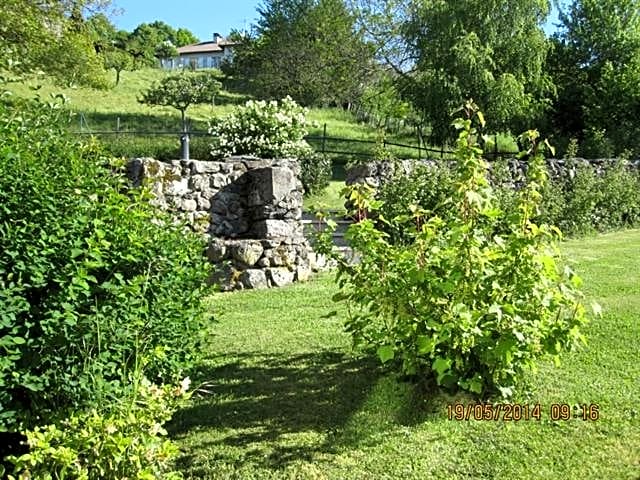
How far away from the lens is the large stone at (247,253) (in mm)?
6543

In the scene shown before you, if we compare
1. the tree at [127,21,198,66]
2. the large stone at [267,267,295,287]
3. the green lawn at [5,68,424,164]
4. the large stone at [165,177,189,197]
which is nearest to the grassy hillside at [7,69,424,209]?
the green lawn at [5,68,424,164]

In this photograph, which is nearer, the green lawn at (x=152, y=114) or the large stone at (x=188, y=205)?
the large stone at (x=188, y=205)

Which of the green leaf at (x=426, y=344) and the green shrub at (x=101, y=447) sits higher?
the green leaf at (x=426, y=344)

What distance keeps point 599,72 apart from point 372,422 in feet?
55.0

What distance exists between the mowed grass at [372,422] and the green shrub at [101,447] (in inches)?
24.2

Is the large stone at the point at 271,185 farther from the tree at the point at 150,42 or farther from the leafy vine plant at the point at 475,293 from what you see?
the tree at the point at 150,42

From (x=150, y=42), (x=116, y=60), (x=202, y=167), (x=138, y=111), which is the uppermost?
(x=150, y=42)

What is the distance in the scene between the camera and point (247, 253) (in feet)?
21.5

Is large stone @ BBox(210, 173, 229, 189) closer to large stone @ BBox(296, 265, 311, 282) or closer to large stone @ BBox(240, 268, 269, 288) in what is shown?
large stone @ BBox(240, 268, 269, 288)

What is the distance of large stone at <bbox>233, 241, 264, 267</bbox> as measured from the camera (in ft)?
21.5

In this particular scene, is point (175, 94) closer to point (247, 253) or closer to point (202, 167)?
point (202, 167)

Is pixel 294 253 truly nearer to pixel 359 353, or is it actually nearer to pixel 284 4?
pixel 359 353

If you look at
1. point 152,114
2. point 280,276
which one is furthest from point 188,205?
point 152,114
